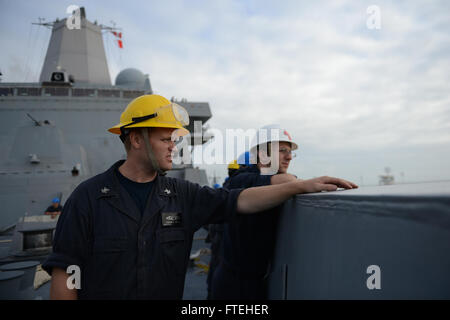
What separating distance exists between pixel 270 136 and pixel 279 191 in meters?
1.03

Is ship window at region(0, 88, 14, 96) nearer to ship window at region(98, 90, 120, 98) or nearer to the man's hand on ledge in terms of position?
ship window at region(98, 90, 120, 98)

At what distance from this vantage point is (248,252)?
1.97 meters

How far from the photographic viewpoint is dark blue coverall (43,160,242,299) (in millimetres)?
1239

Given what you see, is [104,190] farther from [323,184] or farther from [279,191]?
[323,184]

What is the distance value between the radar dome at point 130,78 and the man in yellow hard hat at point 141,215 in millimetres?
16469

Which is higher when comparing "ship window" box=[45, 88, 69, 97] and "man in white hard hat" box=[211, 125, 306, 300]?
"ship window" box=[45, 88, 69, 97]

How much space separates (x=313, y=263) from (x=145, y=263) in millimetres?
802

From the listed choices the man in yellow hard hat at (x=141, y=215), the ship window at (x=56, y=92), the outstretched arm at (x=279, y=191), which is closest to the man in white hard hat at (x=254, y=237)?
the outstretched arm at (x=279, y=191)

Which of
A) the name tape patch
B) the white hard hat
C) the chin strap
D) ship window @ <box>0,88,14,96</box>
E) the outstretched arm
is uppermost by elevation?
ship window @ <box>0,88,14,96</box>

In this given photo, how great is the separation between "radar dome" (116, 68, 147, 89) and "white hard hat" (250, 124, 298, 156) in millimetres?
15824

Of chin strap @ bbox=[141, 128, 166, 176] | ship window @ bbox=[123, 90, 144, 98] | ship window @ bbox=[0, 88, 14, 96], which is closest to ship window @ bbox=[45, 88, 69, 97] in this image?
ship window @ bbox=[0, 88, 14, 96]

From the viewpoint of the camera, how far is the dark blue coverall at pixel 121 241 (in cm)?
124

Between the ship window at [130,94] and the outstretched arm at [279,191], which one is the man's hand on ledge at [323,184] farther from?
the ship window at [130,94]

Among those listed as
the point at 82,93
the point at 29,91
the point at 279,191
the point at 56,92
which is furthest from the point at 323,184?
the point at 29,91
